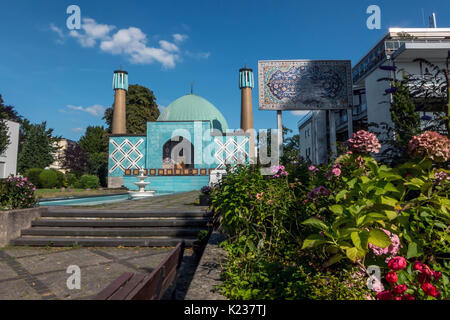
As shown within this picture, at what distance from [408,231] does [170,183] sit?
20823mm

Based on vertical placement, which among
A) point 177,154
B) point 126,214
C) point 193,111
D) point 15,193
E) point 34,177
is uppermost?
point 193,111

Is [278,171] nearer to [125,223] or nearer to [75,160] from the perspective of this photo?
[125,223]

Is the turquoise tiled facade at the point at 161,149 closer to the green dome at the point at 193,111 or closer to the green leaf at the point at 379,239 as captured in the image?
the green dome at the point at 193,111

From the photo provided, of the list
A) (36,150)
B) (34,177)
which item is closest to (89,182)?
(34,177)

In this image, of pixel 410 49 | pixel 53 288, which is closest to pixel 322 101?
pixel 410 49

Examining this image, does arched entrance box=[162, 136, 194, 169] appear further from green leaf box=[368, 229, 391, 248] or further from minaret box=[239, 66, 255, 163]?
green leaf box=[368, 229, 391, 248]

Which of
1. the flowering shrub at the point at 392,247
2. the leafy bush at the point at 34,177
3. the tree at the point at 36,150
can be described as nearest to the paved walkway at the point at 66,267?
the flowering shrub at the point at 392,247

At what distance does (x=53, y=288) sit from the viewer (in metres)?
3.13

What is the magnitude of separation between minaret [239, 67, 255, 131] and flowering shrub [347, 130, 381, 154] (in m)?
24.6

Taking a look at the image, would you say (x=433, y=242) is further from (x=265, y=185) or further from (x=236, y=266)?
(x=265, y=185)

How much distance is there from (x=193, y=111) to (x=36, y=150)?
1767cm

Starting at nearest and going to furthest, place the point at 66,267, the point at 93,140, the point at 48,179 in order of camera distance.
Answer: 1. the point at 66,267
2. the point at 48,179
3. the point at 93,140

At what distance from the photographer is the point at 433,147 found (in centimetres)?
209

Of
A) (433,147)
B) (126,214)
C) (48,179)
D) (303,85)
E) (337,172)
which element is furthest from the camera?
(48,179)
